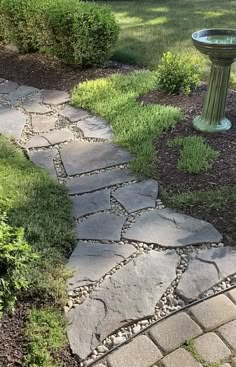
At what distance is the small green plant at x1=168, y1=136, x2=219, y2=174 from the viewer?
3.30 metres

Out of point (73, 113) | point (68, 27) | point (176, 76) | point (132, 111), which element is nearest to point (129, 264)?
point (132, 111)

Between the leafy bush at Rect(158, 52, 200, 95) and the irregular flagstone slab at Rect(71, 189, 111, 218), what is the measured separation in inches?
66.5

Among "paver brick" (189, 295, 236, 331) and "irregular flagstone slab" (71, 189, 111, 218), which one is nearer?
"paver brick" (189, 295, 236, 331)

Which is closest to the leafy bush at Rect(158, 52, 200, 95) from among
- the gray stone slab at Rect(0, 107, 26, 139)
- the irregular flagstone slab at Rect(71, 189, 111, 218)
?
the gray stone slab at Rect(0, 107, 26, 139)

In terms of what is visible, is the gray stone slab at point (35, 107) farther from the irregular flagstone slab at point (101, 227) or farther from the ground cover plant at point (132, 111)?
the irregular flagstone slab at point (101, 227)

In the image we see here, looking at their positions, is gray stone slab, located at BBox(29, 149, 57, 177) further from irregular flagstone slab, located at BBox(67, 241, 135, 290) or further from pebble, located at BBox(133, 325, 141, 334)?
pebble, located at BBox(133, 325, 141, 334)

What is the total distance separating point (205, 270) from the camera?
2.45 m

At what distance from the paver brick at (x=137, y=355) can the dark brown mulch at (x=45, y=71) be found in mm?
3298

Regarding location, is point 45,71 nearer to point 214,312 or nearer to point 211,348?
point 214,312

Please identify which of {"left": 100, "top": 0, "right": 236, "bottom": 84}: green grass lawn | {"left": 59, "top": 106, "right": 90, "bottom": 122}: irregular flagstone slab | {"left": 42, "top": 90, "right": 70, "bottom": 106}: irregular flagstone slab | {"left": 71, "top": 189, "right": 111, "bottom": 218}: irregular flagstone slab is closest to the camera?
{"left": 71, "top": 189, "right": 111, "bottom": 218}: irregular flagstone slab

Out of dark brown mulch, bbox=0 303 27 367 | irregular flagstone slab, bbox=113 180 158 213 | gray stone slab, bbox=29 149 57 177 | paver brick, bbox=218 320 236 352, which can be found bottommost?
gray stone slab, bbox=29 149 57 177

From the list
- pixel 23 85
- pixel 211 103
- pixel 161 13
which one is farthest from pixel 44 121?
pixel 161 13

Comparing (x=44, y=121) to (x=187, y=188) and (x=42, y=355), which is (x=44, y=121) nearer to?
(x=187, y=188)

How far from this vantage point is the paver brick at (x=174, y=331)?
2053 mm
